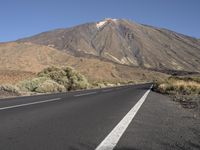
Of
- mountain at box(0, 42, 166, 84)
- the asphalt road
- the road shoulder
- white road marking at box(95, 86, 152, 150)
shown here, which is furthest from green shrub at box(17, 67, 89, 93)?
mountain at box(0, 42, 166, 84)

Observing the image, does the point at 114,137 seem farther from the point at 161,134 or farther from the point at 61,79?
the point at 61,79

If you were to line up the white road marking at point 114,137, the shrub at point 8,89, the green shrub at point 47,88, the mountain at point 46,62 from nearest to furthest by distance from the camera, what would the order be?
1. the white road marking at point 114,137
2. the shrub at point 8,89
3. the green shrub at point 47,88
4. the mountain at point 46,62

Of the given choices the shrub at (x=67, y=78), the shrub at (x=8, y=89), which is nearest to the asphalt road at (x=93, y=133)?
the shrub at (x=8, y=89)

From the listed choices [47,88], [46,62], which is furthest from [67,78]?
[46,62]

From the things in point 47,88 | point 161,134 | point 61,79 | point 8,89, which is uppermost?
point 61,79

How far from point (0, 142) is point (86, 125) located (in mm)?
2947

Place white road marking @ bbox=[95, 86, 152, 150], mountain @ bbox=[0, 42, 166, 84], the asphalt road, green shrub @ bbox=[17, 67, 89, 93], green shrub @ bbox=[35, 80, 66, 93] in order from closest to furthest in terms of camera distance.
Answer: white road marking @ bbox=[95, 86, 152, 150] < the asphalt road < green shrub @ bbox=[35, 80, 66, 93] < green shrub @ bbox=[17, 67, 89, 93] < mountain @ bbox=[0, 42, 166, 84]

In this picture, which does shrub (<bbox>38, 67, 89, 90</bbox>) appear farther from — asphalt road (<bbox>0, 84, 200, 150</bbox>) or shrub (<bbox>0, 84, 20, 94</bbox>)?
asphalt road (<bbox>0, 84, 200, 150</bbox>)

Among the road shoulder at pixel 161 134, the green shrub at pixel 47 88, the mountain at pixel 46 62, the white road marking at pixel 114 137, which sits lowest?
the green shrub at pixel 47 88

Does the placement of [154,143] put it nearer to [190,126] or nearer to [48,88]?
[190,126]

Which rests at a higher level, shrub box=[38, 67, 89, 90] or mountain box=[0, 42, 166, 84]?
mountain box=[0, 42, 166, 84]

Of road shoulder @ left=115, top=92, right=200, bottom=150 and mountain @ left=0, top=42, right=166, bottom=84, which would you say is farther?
mountain @ left=0, top=42, right=166, bottom=84

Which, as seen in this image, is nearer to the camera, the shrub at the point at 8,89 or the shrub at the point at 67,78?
the shrub at the point at 8,89

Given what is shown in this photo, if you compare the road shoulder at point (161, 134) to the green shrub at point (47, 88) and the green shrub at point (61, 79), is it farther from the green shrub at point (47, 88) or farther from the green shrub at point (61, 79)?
the green shrub at point (61, 79)
